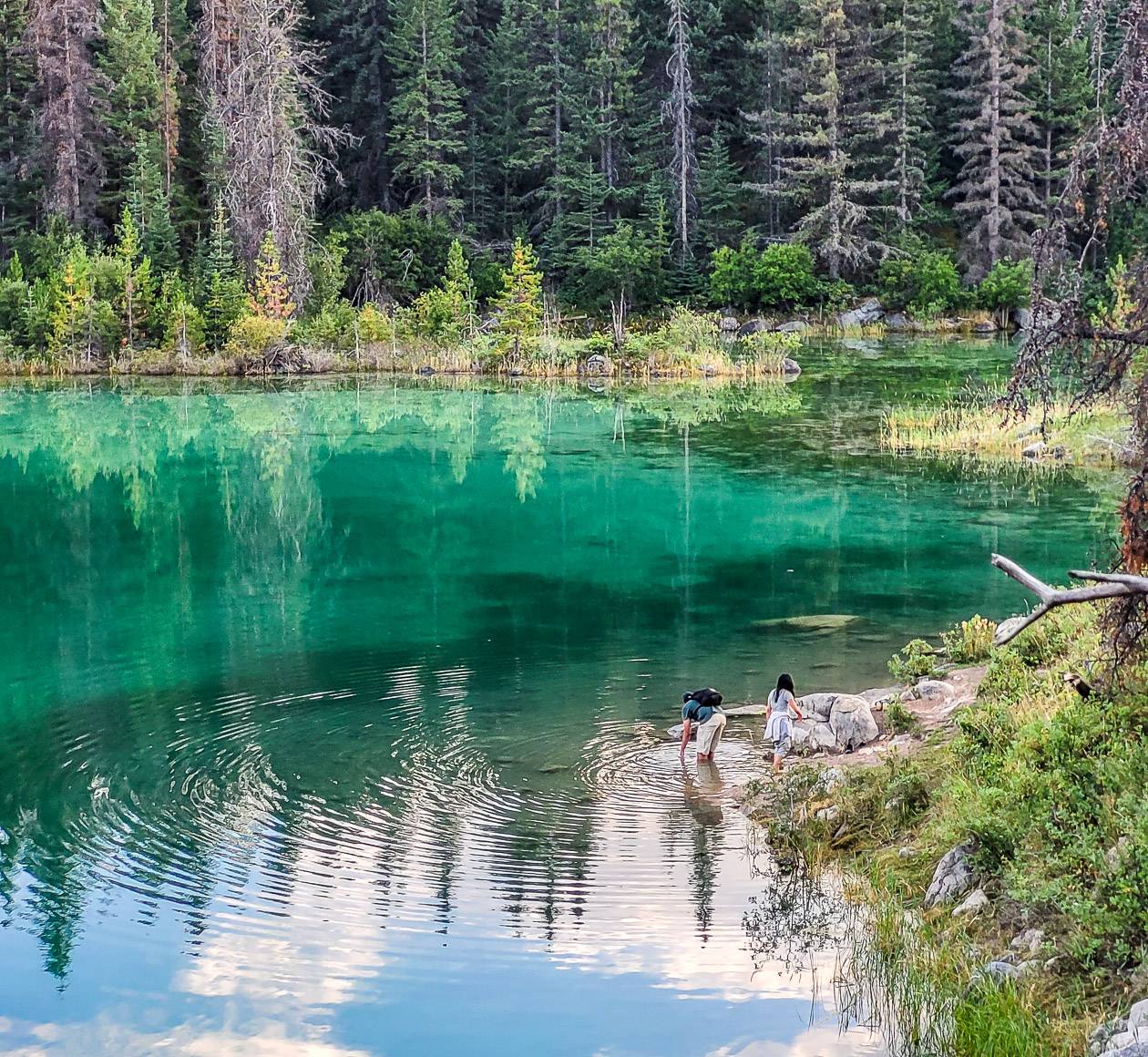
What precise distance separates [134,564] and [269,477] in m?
7.57

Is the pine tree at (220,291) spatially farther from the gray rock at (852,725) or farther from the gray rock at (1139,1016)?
the gray rock at (1139,1016)

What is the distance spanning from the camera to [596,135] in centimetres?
5769

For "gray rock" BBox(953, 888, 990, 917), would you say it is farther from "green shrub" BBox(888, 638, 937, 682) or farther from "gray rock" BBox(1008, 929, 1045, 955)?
"green shrub" BBox(888, 638, 937, 682)

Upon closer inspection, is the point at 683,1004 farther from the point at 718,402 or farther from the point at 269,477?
the point at 718,402

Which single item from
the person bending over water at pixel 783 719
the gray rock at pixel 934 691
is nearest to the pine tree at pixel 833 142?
the gray rock at pixel 934 691

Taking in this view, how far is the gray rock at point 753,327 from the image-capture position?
53219 millimetres

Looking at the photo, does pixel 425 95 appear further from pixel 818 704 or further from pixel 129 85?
pixel 818 704

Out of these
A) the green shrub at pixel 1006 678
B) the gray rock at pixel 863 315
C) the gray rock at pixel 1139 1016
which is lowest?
the gray rock at pixel 1139 1016

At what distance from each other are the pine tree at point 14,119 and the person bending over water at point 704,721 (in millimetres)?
48306

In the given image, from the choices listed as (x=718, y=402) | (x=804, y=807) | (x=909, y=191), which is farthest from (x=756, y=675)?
(x=909, y=191)

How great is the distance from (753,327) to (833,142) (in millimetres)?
7706

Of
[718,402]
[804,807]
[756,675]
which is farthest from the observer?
[718,402]

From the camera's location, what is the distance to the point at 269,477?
27000 mm

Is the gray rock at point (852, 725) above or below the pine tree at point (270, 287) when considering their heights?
below
